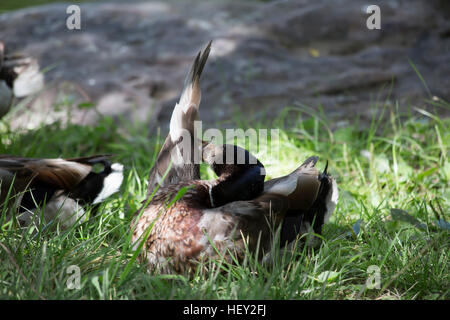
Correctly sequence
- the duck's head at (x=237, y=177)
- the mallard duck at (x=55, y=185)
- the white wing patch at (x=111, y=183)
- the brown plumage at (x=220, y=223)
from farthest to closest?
the white wing patch at (x=111, y=183) < the mallard duck at (x=55, y=185) < the duck's head at (x=237, y=177) < the brown plumage at (x=220, y=223)

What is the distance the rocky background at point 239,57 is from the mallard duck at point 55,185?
4.95ft

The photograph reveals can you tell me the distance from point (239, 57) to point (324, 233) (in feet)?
9.51

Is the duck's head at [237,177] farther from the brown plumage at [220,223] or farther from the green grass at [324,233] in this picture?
the green grass at [324,233]

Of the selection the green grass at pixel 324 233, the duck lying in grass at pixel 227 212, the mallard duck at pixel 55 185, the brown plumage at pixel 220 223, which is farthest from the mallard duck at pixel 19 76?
the brown plumage at pixel 220 223

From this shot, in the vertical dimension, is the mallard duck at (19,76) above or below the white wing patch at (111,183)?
above

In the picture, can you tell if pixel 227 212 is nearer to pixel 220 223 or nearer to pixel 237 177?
pixel 220 223

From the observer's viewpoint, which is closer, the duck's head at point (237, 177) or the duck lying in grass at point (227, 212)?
the duck lying in grass at point (227, 212)

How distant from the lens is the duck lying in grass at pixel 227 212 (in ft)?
6.88

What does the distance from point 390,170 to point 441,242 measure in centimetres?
99

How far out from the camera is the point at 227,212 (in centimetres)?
215

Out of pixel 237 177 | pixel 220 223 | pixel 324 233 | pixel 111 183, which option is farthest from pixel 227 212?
pixel 111 183

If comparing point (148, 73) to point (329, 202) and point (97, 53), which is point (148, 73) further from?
point (329, 202)

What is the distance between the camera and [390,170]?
3340mm
